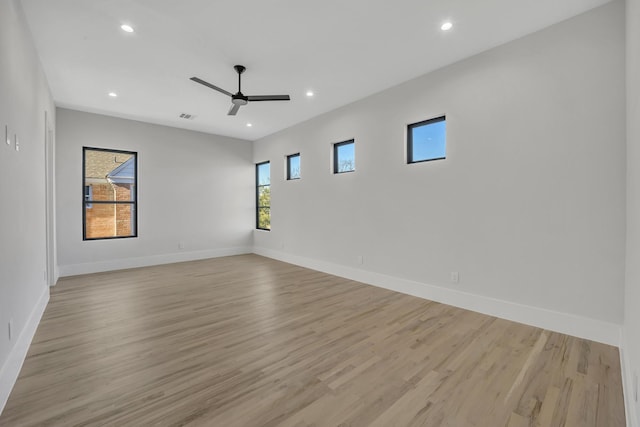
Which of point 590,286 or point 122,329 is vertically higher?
point 590,286

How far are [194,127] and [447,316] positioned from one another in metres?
6.02

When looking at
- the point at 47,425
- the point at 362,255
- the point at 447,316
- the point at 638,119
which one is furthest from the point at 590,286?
the point at 47,425

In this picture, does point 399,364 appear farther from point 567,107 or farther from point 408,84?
point 408,84

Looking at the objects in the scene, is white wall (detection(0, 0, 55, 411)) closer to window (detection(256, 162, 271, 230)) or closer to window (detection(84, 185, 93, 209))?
window (detection(84, 185, 93, 209))

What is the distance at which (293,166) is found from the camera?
623 cm

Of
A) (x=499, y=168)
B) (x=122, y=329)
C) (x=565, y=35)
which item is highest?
(x=565, y=35)

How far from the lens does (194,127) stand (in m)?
6.20

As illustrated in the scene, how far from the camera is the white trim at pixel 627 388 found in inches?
58.9

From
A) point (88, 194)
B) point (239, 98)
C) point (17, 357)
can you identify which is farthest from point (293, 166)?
point (17, 357)

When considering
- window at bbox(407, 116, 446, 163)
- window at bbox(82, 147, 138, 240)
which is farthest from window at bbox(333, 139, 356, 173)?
window at bbox(82, 147, 138, 240)

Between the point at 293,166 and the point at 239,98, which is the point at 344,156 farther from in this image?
the point at 239,98

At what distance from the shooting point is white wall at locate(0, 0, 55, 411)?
1.88 metres

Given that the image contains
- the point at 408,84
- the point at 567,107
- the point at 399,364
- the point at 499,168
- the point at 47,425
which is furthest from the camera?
the point at 408,84

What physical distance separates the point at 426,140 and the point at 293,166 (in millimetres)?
3132
